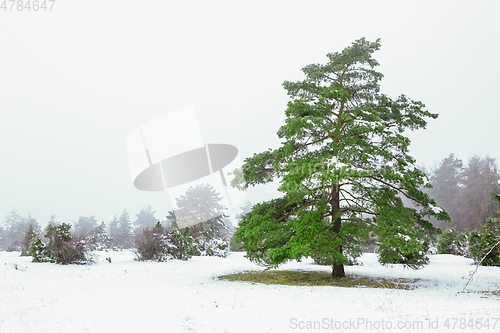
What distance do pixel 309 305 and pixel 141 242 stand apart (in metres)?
12.3

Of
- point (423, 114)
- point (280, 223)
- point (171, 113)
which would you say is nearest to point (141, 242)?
point (171, 113)

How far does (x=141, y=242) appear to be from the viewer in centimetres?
1588

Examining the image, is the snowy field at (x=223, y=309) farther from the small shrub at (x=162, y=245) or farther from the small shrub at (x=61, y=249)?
the small shrub at (x=162, y=245)

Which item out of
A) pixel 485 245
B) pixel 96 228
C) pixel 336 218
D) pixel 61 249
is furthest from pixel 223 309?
pixel 96 228

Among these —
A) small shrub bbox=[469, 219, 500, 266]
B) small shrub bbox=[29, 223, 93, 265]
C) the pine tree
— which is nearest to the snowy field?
small shrub bbox=[29, 223, 93, 265]

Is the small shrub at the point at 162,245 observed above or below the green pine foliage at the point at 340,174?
below

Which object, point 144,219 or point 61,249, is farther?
point 144,219

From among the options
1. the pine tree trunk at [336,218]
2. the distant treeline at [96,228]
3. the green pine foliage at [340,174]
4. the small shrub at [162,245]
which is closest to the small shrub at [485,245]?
the green pine foliage at [340,174]

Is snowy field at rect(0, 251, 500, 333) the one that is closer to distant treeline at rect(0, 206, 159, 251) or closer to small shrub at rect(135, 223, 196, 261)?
small shrub at rect(135, 223, 196, 261)

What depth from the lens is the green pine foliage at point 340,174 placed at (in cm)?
845

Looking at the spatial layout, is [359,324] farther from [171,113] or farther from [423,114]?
[171,113]

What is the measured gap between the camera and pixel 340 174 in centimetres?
738

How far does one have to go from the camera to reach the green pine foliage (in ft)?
27.7

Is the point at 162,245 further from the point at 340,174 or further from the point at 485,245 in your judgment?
the point at 485,245
